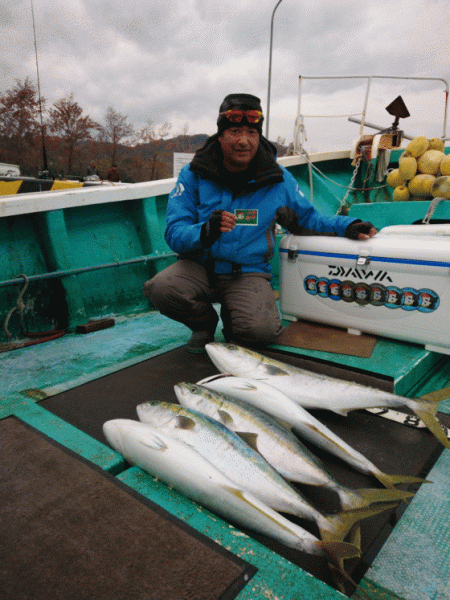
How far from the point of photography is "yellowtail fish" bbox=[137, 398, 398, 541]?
3.87 feet

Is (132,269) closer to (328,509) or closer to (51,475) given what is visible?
(51,475)

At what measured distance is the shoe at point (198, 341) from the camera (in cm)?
268

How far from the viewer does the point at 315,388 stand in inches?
75.5

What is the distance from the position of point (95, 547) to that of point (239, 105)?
8.41ft

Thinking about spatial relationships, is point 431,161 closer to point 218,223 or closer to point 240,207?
point 240,207

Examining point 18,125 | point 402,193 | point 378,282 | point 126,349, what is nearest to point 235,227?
point 378,282

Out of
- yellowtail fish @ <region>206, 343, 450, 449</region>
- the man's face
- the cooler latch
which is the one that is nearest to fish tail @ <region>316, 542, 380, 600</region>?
yellowtail fish @ <region>206, 343, 450, 449</region>

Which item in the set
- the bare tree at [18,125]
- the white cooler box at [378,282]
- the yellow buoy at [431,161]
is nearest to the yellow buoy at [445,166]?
the yellow buoy at [431,161]

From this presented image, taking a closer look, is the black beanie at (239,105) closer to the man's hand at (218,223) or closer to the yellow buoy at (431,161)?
the man's hand at (218,223)

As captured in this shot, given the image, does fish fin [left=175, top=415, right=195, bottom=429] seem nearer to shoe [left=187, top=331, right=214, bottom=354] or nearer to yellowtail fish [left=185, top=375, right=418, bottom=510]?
yellowtail fish [left=185, top=375, right=418, bottom=510]

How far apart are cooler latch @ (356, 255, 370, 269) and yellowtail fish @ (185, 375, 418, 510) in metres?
1.23

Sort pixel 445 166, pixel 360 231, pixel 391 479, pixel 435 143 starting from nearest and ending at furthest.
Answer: pixel 391 479
pixel 360 231
pixel 445 166
pixel 435 143

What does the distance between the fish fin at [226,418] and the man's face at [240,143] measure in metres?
1.79

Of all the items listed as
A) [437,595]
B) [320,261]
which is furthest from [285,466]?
[320,261]
